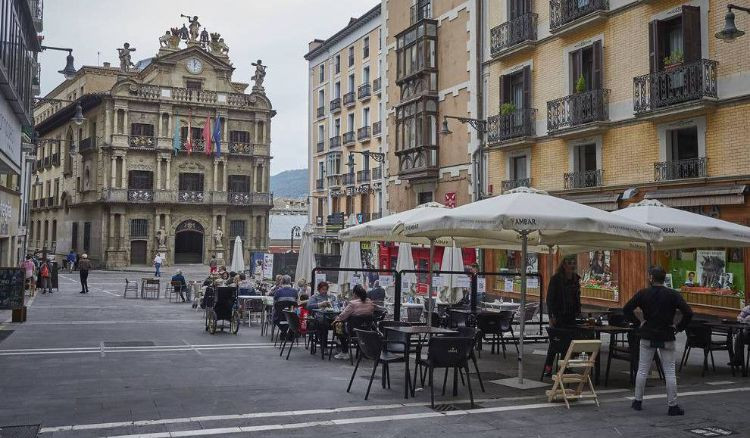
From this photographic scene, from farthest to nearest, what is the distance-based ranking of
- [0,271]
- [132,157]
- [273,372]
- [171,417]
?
[132,157] < [0,271] < [273,372] < [171,417]

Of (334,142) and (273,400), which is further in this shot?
(334,142)

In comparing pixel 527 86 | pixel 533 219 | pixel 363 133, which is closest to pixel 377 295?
pixel 533 219

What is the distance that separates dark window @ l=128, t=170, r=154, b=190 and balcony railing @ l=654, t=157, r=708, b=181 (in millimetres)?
45506

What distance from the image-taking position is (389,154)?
35.0 metres

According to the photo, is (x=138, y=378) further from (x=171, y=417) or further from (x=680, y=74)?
(x=680, y=74)

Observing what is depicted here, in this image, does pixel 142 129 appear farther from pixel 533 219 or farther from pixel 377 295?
pixel 533 219

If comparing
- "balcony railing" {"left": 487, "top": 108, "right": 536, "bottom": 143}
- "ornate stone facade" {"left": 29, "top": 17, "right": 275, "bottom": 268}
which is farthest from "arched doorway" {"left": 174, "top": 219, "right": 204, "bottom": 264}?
"balcony railing" {"left": 487, "top": 108, "right": 536, "bottom": 143}

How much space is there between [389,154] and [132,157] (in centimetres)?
2964

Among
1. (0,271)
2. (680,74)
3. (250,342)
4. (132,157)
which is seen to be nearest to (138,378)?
(250,342)

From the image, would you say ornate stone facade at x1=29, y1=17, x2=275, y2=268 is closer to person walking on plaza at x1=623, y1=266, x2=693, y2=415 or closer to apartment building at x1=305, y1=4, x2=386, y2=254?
apartment building at x1=305, y1=4, x2=386, y2=254

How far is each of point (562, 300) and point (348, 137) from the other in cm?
3903

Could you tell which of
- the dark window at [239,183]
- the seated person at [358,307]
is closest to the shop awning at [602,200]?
the seated person at [358,307]

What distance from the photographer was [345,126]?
1969 inches

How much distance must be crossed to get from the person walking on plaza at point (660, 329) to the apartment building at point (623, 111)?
34.4 ft
